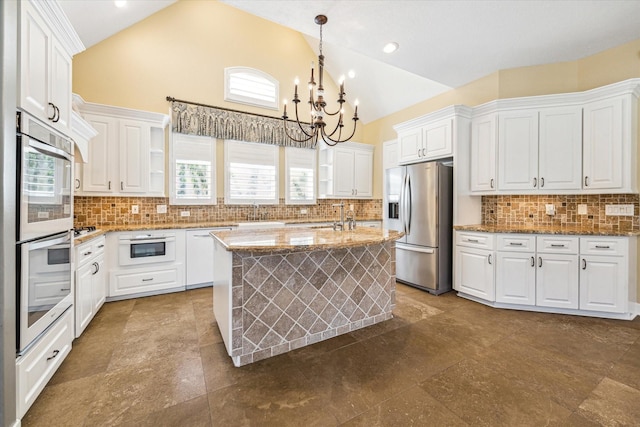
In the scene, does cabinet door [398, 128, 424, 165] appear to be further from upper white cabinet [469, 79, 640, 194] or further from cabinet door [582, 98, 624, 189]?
cabinet door [582, 98, 624, 189]

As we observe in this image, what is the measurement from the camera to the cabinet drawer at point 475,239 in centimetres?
338

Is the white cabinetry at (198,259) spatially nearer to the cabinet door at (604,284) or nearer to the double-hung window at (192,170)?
the double-hung window at (192,170)

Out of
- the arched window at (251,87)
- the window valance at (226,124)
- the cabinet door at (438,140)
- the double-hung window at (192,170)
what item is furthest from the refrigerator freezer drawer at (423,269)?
the arched window at (251,87)

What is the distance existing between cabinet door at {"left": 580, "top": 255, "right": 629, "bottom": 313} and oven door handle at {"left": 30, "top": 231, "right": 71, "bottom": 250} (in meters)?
4.80

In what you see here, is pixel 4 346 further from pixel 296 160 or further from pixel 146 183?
pixel 296 160

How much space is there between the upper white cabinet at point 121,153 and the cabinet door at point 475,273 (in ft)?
14.4

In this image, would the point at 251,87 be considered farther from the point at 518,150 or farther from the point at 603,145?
the point at 603,145

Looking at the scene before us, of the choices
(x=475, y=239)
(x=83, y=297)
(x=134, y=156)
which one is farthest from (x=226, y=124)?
(x=475, y=239)

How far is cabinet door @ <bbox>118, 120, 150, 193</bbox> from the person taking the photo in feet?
12.3

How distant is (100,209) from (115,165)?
0.70 meters

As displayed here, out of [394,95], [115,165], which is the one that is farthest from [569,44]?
[115,165]

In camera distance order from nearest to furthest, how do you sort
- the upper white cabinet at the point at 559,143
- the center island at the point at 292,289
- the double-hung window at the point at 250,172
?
the center island at the point at 292,289 → the upper white cabinet at the point at 559,143 → the double-hung window at the point at 250,172

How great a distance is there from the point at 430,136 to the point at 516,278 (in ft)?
7.20

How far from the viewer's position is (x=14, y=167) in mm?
1442
